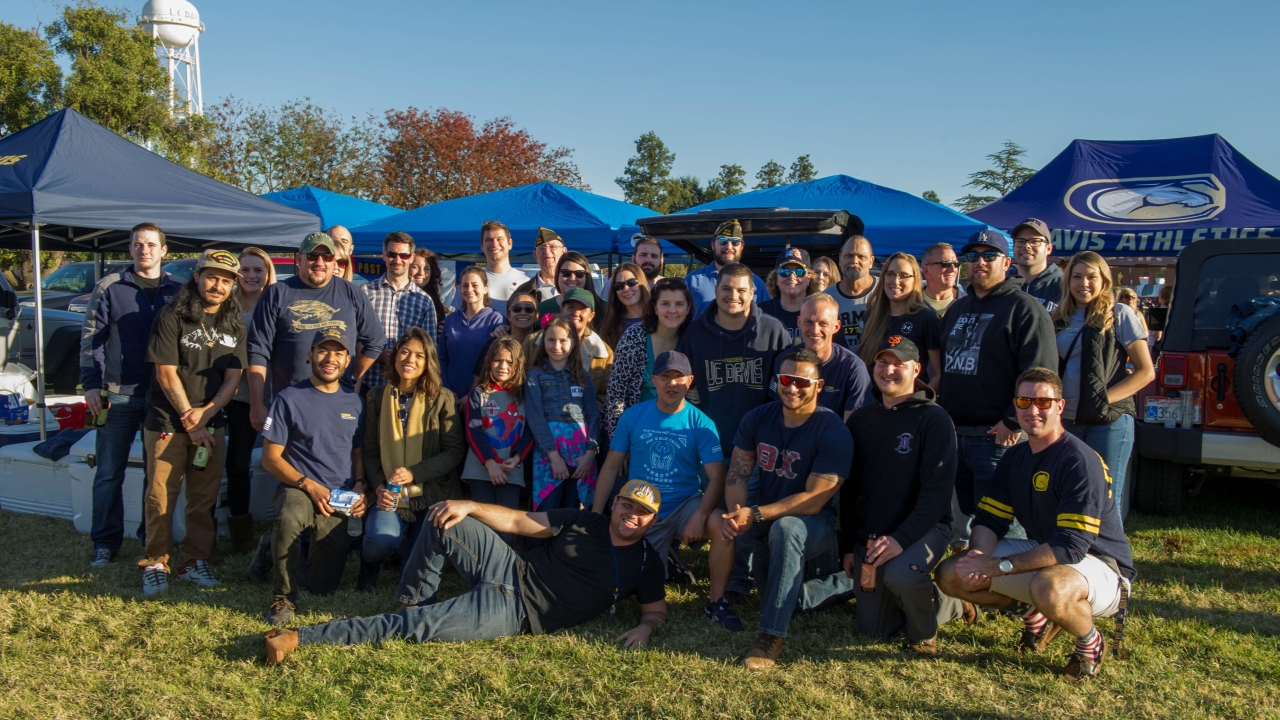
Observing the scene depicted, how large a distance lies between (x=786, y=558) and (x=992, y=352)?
150 cm

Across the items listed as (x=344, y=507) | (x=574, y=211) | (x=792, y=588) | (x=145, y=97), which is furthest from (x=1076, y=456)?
(x=145, y=97)

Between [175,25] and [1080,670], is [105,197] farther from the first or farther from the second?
[175,25]

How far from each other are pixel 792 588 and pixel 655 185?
41.3 m

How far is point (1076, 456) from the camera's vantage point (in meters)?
3.52

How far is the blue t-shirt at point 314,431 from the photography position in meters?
4.56

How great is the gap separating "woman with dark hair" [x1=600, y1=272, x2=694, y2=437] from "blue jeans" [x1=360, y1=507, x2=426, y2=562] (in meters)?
1.30

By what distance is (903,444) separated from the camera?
12.8 feet

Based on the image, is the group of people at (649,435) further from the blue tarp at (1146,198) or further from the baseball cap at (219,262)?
the blue tarp at (1146,198)

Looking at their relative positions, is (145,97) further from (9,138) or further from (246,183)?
(9,138)

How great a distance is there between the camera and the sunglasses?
3953 millimetres

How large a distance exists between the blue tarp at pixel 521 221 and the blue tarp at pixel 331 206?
1.57m

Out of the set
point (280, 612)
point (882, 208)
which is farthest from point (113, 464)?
point (882, 208)

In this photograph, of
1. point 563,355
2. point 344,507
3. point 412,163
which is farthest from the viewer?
point 412,163

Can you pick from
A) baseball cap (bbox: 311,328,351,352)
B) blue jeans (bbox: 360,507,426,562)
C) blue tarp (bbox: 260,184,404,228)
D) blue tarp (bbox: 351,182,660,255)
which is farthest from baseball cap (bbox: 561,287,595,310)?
blue tarp (bbox: 260,184,404,228)
